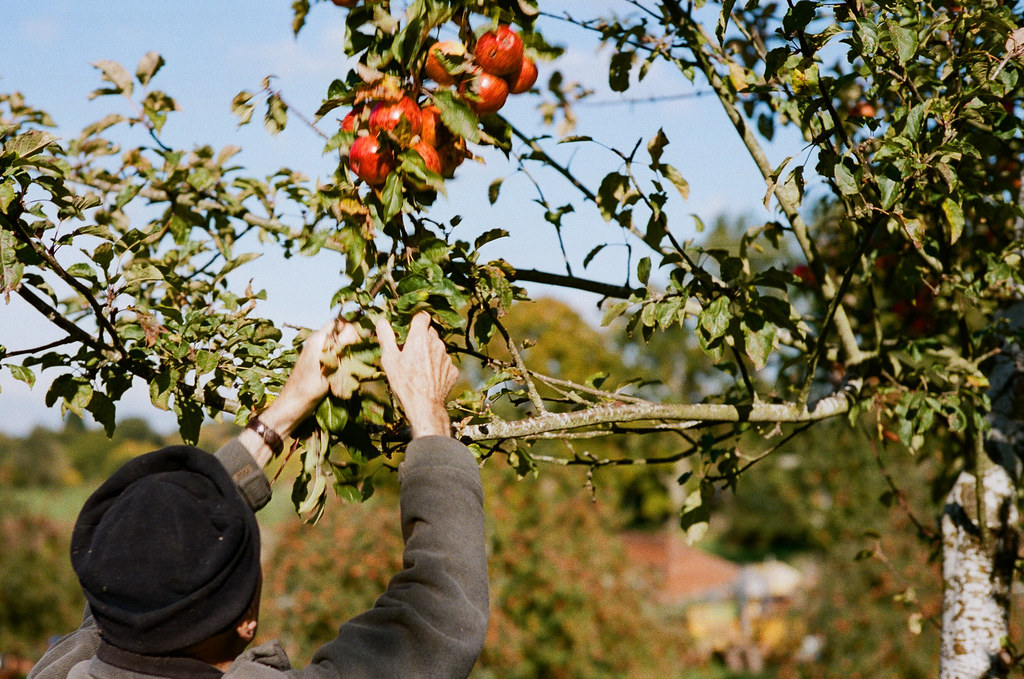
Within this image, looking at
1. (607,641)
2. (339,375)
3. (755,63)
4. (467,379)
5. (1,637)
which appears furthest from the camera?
(467,379)

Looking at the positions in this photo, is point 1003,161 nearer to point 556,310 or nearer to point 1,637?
point 1,637

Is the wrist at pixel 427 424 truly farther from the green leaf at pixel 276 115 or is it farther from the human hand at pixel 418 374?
the green leaf at pixel 276 115

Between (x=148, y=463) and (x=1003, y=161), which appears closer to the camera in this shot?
(x=148, y=463)

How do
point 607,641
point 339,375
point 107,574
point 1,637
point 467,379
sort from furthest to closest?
point 467,379 → point 1,637 → point 607,641 → point 339,375 → point 107,574

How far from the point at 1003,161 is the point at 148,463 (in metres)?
2.98

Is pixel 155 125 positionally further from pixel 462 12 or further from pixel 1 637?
pixel 1 637

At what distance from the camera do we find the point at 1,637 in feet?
30.6

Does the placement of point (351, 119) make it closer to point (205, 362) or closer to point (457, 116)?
point (457, 116)

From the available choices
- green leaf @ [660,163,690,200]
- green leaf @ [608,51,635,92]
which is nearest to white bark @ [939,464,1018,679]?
green leaf @ [660,163,690,200]

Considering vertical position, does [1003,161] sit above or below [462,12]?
above

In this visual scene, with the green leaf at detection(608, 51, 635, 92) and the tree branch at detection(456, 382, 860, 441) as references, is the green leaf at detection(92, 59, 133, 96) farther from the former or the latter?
the tree branch at detection(456, 382, 860, 441)

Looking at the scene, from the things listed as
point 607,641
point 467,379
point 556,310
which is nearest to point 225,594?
point 607,641

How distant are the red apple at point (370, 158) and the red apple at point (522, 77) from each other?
1.11 ft

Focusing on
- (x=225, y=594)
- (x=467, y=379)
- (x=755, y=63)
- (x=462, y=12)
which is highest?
(x=467, y=379)
